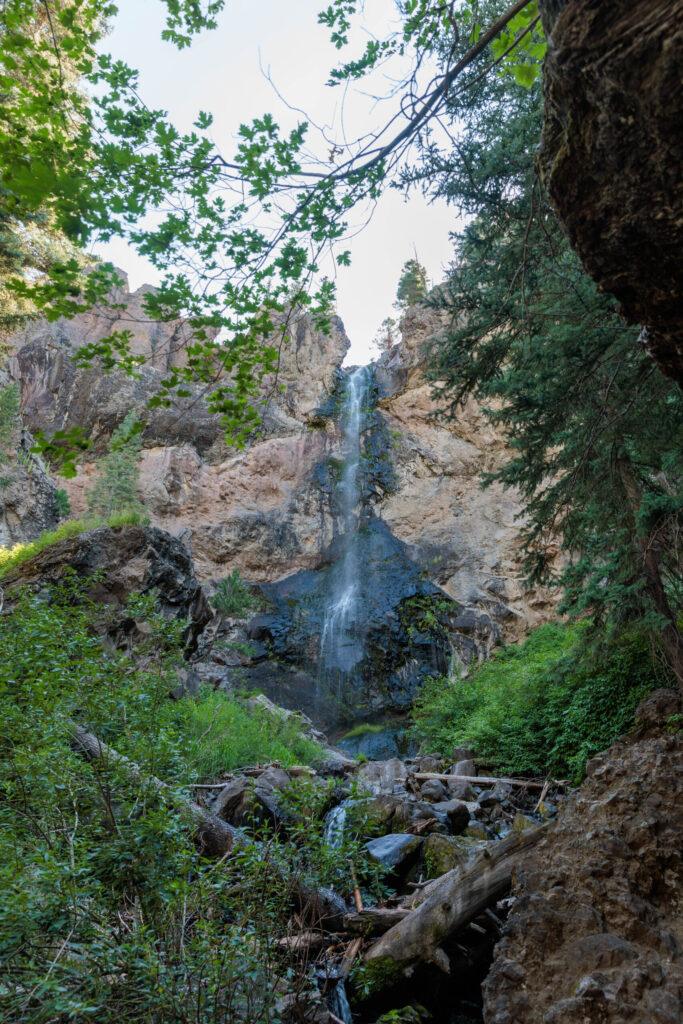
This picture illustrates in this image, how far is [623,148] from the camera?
7.16 ft

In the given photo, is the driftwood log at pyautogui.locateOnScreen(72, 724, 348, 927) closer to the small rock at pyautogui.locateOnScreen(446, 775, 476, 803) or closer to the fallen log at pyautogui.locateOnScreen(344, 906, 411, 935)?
the fallen log at pyautogui.locateOnScreen(344, 906, 411, 935)

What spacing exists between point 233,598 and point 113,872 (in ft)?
57.1

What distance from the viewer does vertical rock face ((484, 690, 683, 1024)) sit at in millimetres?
2512

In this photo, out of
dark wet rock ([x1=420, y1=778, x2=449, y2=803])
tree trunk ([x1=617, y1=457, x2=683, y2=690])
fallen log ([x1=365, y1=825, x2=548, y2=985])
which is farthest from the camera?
dark wet rock ([x1=420, y1=778, x2=449, y2=803])

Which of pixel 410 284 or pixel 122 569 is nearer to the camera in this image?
pixel 122 569

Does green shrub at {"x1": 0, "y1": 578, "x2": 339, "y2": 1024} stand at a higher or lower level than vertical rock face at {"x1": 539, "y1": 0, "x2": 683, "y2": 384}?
lower

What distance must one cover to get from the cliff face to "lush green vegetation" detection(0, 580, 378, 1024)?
528 inches

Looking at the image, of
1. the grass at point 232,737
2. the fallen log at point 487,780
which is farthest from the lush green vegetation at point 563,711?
the grass at point 232,737

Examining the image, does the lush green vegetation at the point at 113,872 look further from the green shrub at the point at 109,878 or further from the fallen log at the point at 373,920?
the fallen log at the point at 373,920

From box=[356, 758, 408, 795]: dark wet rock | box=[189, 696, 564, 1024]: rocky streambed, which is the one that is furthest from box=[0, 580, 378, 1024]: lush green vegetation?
box=[356, 758, 408, 795]: dark wet rock

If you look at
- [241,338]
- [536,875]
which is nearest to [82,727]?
[241,338]

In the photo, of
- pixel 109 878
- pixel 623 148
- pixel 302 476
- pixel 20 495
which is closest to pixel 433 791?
pixel 109 878

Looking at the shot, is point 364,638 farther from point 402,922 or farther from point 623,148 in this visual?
point 623,148

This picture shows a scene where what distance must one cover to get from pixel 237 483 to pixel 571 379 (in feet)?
62.3
